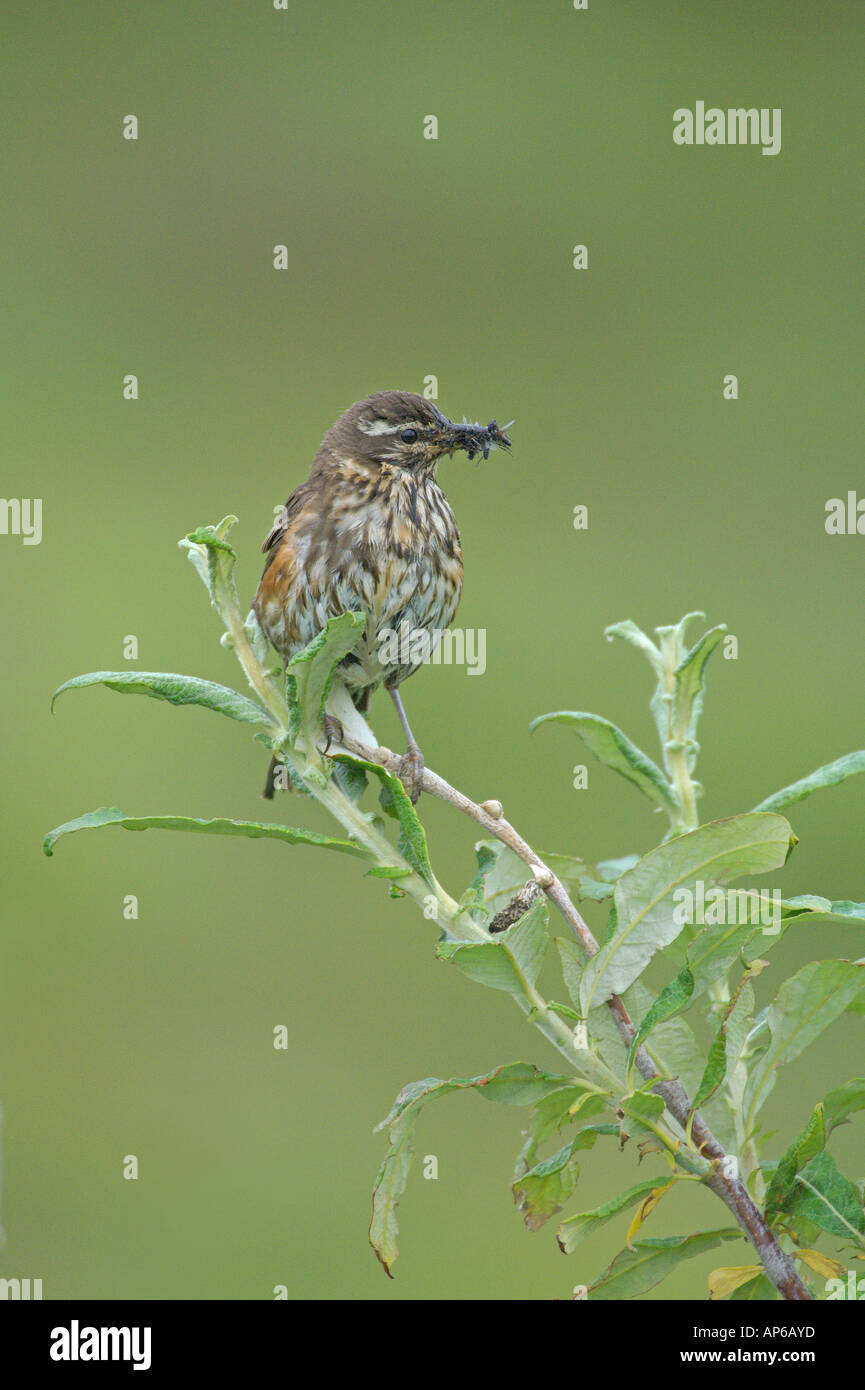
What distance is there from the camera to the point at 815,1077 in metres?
7.20

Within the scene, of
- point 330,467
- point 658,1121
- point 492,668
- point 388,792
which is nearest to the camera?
point 658,1121

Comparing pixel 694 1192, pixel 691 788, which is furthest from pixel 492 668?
pixel 691 788

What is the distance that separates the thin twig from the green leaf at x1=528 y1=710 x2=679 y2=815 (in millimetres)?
253

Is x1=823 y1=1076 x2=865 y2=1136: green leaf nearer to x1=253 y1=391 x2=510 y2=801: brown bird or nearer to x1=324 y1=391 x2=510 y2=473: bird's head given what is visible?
x1=253 y1=391 x2=510 y2=801: brown bird

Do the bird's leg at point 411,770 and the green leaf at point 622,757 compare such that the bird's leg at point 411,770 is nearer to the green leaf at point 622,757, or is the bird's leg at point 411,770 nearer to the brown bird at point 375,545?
the brown bird at point 375,545

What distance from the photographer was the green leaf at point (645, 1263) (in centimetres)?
176

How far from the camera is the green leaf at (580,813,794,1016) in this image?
1.74 metres

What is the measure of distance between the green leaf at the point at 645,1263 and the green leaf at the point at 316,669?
2.54 feet

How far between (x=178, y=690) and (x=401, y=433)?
1.26m

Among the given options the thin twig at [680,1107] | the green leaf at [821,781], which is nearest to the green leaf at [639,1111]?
the thin twig at [680,1107]

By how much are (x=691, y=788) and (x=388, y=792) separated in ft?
1.63

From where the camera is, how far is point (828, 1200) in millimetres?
1646

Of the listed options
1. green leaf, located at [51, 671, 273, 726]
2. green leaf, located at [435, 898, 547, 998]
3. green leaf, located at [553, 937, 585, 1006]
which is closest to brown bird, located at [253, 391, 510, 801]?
green leaf, located at [51, 671, 273, 726]

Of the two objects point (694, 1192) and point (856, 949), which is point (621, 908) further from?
point (856, 949)
